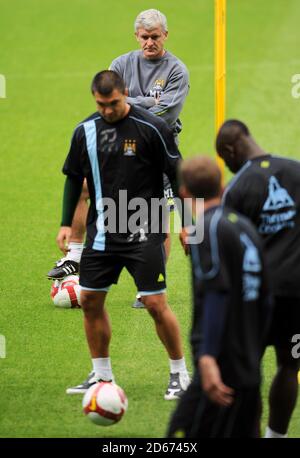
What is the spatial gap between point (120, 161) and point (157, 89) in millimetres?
2298

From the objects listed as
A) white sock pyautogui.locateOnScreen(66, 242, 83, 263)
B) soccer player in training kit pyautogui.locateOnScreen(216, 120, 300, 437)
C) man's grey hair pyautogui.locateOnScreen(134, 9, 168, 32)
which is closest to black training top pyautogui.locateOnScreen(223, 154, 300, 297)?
soccer player in training kit pyautogui.locateOnScreen(216, 120, 300, 437)

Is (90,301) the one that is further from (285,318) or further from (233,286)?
(233,286)

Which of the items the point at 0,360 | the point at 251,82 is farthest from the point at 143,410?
the point at 251,82

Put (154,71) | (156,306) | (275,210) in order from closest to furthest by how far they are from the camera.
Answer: (275,210) < (156,306) < (154,71)

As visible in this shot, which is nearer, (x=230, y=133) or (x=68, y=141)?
(x=230, y=133)

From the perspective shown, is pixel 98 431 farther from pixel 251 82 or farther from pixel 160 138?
pixel 251 82

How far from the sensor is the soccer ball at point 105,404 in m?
7.78

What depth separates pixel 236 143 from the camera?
7414 mm

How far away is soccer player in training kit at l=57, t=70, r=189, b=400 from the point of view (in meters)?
8.47

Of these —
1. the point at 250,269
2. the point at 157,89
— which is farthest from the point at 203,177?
the point at 157,89

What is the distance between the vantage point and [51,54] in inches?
884

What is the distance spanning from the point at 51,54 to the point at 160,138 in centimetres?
1442

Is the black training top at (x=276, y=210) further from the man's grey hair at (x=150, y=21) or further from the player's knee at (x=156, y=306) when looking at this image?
the man's grey hair at (x=150, y=21)

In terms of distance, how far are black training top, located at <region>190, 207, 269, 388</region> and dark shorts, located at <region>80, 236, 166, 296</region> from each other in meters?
2.17
